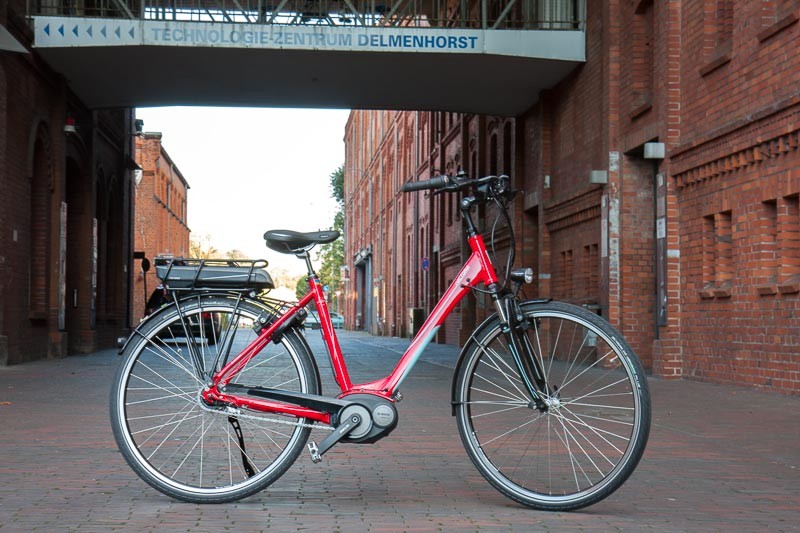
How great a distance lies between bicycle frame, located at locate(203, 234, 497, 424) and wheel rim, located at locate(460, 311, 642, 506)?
28cm

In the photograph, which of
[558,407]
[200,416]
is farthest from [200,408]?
[558,407]

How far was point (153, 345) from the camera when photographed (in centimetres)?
534

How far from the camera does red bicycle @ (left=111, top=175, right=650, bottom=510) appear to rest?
5082 mm

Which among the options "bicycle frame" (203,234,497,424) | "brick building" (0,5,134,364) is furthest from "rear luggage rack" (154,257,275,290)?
"brick building" (0,5,134,364)

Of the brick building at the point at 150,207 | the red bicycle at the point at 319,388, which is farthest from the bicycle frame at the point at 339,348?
the brick building at the point at 150,207

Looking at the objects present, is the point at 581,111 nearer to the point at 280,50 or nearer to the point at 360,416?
the point at 280,50

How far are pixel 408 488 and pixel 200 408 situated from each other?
1235 millimetres

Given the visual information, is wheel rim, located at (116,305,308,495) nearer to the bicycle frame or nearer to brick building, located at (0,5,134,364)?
the bicycle frame

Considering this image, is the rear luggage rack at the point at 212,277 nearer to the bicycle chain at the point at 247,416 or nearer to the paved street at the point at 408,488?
the bicycle chain at the point at 247,416

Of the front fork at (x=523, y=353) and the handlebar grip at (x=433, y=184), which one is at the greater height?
the handlebar grip at (x=433, y=184)

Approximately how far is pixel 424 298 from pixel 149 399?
121 feet

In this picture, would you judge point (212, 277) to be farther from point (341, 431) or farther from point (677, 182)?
point (677, 182)

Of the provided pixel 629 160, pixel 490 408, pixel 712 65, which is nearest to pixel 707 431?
pixel 490 408

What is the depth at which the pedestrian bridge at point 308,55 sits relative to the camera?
2022cm
